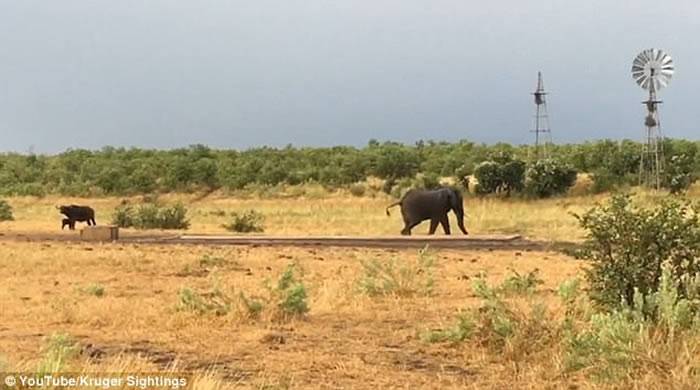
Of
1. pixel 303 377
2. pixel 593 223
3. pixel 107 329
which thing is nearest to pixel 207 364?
pixel 303 377

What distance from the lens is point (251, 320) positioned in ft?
33.4

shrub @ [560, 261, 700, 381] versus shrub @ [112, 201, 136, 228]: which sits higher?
shrub @ [560, 261, 700, 381]

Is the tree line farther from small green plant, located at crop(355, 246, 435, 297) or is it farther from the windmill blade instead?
small green plant, located at crop(355, 246, 435, 297)

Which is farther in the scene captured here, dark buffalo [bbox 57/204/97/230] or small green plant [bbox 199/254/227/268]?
dark buffalo [bbox 57/204/97/230]

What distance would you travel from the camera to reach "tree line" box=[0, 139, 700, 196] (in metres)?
49.4

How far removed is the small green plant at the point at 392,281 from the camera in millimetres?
12430

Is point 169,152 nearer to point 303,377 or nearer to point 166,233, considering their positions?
point 166,233

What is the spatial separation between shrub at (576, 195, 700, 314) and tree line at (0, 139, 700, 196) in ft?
118

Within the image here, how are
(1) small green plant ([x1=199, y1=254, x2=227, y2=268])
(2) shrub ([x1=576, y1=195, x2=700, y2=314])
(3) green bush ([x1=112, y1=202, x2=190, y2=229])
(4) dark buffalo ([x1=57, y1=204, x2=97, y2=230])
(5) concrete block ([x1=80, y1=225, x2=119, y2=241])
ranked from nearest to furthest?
(2) shrub ([x1=576, y1=195, x2=700, y2=314]) → (1) small green plant ([x1=199, y1=254, x2=227, y2=268]) → (5) concrete block ([x1=80, y1=225, x2=119, y2=241]) → (4) dark buffalo ([x1=57, y1=204, x2=97, y2=230]) → (3) green bush ([x1=112, y1=202, x2=190, y2=229])

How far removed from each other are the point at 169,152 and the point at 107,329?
7410cm

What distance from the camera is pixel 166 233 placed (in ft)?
86.2

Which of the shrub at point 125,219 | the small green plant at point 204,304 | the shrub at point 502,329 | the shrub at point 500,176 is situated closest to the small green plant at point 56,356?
the small green plant at point 204,304

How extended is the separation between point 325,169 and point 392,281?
5128 cm

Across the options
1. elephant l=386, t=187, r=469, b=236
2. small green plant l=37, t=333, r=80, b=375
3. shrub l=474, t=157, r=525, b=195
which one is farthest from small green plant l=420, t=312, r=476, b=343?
shrub l=474, t=157, r=525, b=195
